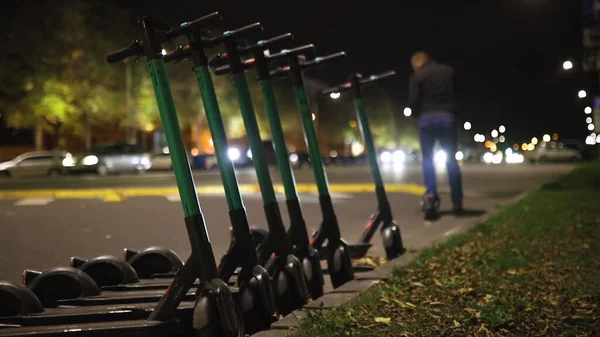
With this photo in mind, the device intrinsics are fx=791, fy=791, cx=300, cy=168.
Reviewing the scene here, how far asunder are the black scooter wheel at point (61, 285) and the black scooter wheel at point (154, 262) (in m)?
0.91

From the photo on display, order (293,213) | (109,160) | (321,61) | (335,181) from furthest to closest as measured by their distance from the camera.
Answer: (109,160)
(335,181)
(321,61)
(293,213)

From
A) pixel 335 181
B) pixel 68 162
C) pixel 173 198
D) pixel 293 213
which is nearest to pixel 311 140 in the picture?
pixel 293 213

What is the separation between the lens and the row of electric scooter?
3.76 m

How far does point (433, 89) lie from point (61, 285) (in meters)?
6.32

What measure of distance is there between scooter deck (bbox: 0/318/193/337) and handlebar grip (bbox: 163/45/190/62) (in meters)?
1.52

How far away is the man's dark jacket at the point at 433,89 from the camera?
984 centimetres

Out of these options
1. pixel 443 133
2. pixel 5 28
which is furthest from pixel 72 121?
pixel 443 133

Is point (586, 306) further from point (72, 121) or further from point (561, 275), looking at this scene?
point (72, 121)

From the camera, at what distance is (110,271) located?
201 inches

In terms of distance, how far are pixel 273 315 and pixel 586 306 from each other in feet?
6.04

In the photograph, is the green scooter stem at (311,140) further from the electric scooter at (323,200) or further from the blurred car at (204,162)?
the blurred car at (204,162)

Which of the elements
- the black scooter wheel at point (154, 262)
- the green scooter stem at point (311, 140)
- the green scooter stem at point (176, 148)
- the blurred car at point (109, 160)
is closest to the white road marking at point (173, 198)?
the green scooter stem at point (311, 140)

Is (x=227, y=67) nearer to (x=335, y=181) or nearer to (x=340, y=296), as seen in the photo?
(x=340, y=296)

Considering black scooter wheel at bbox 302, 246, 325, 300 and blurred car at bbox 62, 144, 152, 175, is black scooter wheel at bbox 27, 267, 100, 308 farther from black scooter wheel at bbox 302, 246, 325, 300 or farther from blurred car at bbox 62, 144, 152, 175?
blurred car at bbox 62, 144, 152, 175
